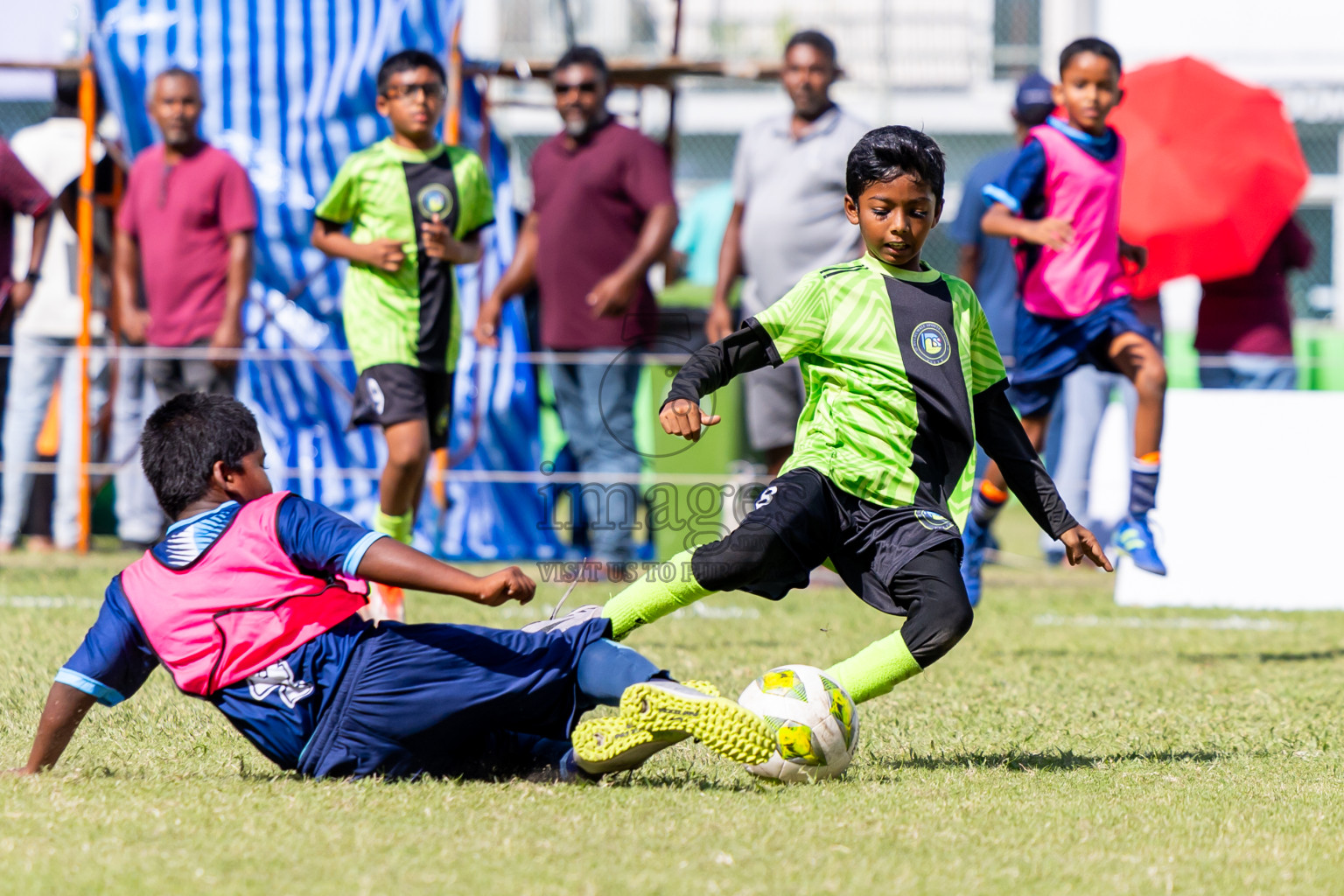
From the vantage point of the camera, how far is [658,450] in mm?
9086

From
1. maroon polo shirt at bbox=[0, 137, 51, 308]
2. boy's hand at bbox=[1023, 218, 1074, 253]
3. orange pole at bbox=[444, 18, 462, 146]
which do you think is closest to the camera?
boy's hand at bbox=[1023, 218, 1074, 253]

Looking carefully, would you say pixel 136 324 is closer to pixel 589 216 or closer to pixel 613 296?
pixel 589 216

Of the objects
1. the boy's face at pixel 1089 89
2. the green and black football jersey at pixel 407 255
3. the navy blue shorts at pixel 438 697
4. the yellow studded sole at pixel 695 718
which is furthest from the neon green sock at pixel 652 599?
the boy's face at pixel 1089 89

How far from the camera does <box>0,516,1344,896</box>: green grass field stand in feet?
9.30

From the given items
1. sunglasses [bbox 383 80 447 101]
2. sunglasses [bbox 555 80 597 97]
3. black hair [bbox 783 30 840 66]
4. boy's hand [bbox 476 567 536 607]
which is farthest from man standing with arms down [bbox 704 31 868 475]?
boy's hand [bbox 476 567 536 607]

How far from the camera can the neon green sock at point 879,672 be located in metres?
3.94

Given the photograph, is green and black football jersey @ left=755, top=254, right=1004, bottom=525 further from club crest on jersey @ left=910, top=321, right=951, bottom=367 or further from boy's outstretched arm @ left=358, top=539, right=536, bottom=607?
boy's outstretched arm @ left=358, top=539, right=536, bottom=607

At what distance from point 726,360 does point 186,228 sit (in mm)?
5254

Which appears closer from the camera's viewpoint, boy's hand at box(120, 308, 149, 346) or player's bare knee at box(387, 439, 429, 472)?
player's bare knee at box(387, 439, 429, 472)

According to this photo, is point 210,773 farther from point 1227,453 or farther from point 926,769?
point 1227,453

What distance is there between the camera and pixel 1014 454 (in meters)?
4.27

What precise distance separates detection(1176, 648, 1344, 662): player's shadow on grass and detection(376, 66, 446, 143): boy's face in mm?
3645

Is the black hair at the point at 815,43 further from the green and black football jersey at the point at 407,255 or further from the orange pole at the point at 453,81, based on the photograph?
the green and black football jersey at the point at 407,255

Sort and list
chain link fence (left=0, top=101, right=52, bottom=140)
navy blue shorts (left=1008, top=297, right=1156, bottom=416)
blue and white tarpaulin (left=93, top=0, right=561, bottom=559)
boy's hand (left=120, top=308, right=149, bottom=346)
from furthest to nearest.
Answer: chain link fence (left=0, top=101, right=52, bottom=140), blue and white tarpaulin (left=93, top=0, right=561, bottom=559), boy's hand (left=120, top=308, right=149, bottom=346), navy blue shorts (left=1008, top=297, right=1156, bottom=416)
